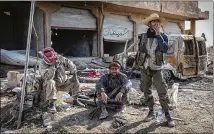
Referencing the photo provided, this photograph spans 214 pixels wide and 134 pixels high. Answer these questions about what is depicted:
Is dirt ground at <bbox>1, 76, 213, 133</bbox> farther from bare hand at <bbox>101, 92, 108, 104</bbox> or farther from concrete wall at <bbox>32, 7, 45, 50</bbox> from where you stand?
concrete wall at <bbox>32, 7, 45, 50</bbox>

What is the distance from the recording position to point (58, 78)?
6.14 metres

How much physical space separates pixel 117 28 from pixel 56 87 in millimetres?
10846

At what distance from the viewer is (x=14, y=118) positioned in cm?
539

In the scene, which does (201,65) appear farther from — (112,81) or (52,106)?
(52,106)

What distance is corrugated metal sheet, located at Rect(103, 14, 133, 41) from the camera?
15.9 m

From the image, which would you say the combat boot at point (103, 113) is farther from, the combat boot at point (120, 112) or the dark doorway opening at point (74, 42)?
the dark doorway opening at point (74, 42)

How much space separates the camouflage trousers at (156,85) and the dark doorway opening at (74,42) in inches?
414

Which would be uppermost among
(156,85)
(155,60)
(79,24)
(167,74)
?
(79,24)

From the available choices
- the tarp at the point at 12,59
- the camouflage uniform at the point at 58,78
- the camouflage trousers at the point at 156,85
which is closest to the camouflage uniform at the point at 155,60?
the camouflage trousers at the point at 156,85

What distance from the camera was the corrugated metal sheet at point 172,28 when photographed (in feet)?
67.7

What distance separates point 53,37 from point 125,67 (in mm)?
7901

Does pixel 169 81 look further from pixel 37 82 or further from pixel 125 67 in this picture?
pixel 37 82

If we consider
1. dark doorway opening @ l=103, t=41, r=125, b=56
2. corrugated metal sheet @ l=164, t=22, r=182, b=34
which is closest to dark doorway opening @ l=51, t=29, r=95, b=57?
dark doorway opening @ l=103, t=41, r=125, b=56

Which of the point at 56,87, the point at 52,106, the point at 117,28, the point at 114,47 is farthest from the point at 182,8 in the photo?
the point at 52,106
